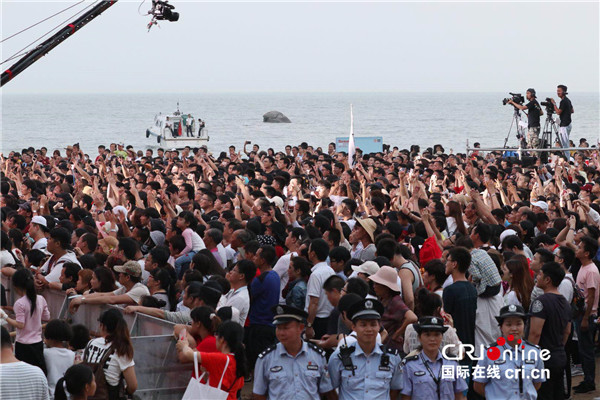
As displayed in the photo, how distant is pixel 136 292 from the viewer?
26.7 ft

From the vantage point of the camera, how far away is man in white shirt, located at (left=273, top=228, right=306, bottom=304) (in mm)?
9148

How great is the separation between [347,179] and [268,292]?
668 cm

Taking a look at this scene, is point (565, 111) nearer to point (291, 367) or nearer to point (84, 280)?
point (84, 280)

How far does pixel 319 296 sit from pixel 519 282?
1818 millimetres

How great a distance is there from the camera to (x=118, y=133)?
110125mm

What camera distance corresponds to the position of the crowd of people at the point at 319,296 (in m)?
6.31

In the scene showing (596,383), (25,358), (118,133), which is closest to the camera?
(25,358)

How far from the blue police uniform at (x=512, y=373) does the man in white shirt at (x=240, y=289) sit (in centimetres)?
222

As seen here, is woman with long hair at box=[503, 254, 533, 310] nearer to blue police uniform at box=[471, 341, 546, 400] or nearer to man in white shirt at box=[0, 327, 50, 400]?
blue police uniform at box=[471, 341, 546, 400]

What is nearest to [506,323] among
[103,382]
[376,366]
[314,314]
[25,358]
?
[376,366]

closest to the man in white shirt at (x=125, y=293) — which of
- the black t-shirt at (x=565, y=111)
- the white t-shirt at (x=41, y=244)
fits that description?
the white t-shirt at (x=41, y=244)

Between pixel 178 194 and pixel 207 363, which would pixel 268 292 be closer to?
pixel 207 363

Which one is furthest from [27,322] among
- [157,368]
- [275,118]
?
[275,118]

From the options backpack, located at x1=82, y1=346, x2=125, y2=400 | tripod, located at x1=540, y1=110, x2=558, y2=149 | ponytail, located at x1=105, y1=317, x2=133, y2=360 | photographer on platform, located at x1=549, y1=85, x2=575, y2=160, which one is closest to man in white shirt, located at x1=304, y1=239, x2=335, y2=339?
ponytail, located at x1=105, y1=317, x2=133, y2=360
